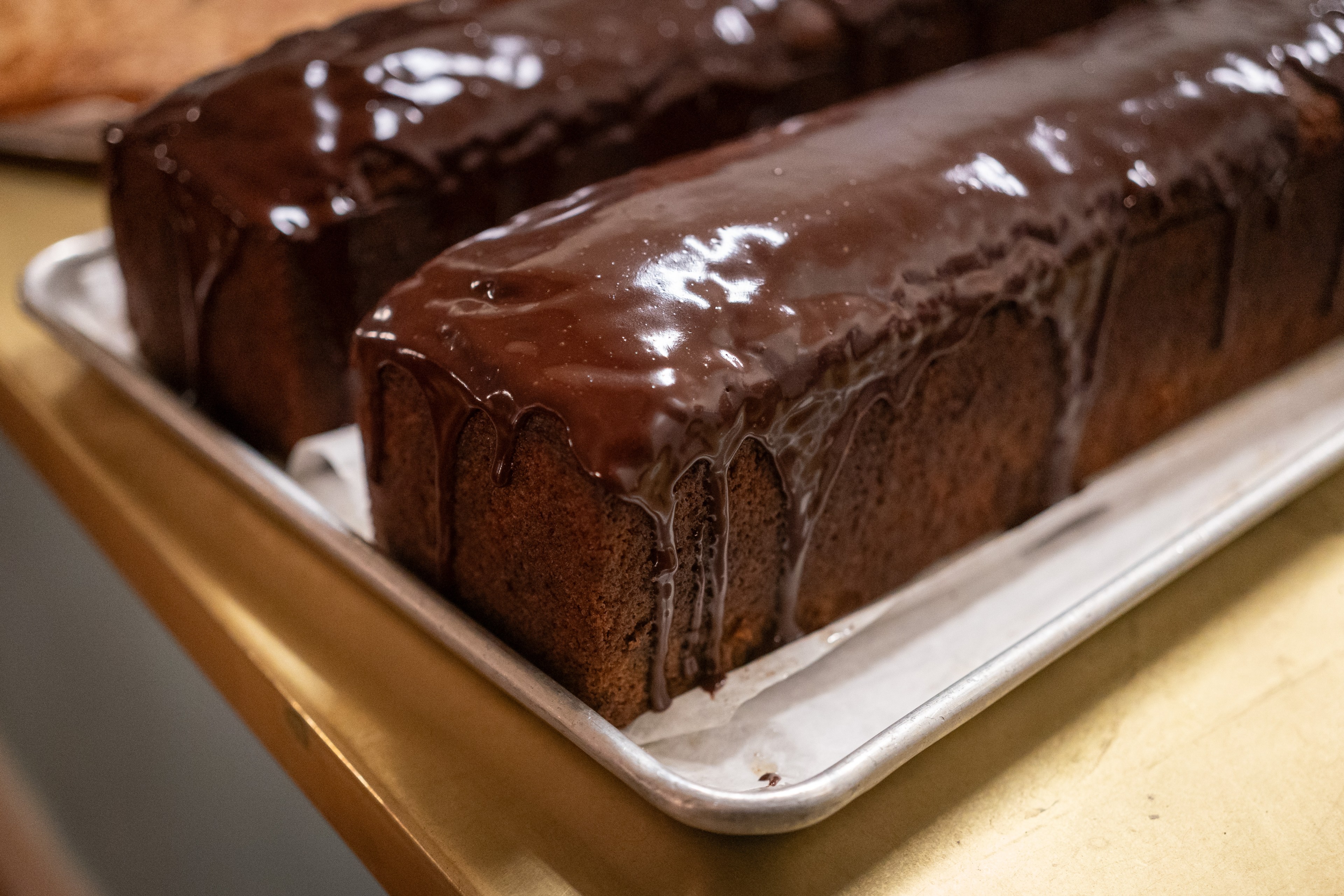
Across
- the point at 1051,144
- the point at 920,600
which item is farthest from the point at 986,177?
the point at 920,600

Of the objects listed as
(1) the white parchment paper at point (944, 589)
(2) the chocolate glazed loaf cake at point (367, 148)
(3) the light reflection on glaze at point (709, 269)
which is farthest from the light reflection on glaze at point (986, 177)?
(2) the chocolate glazed loaf cake at point (367, 148)

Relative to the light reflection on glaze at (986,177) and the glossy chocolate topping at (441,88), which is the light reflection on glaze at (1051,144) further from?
the glossy chocolate topping at (441,88)

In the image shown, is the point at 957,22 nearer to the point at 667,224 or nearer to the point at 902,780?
the point at 667,224

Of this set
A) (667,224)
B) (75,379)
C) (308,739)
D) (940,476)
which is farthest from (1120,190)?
(75,379)

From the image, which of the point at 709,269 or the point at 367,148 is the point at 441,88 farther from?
the point at 709,269

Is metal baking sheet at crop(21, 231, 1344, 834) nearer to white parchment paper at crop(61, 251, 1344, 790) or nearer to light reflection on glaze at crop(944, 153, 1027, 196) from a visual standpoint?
white parchment paper at crop(61, 251, 1344, 790)
